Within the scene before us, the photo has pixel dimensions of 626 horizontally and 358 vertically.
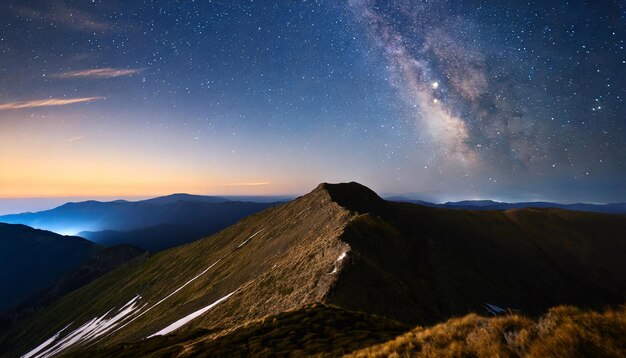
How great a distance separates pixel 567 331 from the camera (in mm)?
6676

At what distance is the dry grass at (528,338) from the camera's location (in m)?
6.33

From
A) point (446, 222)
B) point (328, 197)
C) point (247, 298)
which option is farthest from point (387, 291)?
point (446, 222)

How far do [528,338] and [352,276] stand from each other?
17695 millimetres

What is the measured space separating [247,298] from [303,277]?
7.09m

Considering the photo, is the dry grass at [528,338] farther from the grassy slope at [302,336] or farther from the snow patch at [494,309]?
the snow patch at [494,309]

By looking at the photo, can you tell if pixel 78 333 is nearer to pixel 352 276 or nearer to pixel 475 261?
pixel 352 276

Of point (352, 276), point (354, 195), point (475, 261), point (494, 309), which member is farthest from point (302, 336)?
point (475, 261)

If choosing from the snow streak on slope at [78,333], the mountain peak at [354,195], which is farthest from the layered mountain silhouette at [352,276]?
the snow streak on slope at [78,333]

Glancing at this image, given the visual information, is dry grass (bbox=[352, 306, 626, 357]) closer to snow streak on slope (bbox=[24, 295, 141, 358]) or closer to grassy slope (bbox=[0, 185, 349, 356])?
grassy slope (bbox=[0, 185, 349, 356])

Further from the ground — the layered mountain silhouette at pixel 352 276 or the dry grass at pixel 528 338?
the dry grass at pixel 528 338

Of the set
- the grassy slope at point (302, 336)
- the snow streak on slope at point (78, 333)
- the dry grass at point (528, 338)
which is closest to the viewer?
the dry grass at point (528, 338)

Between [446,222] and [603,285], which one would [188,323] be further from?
[603,285]

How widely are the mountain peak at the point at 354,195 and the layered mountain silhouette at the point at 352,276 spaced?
→ 1.53 ft

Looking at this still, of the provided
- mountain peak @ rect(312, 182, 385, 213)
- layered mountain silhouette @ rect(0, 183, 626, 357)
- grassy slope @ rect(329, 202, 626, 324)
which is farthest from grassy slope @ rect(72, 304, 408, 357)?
mountain peak @ rect(312, 182, 385, 213)
